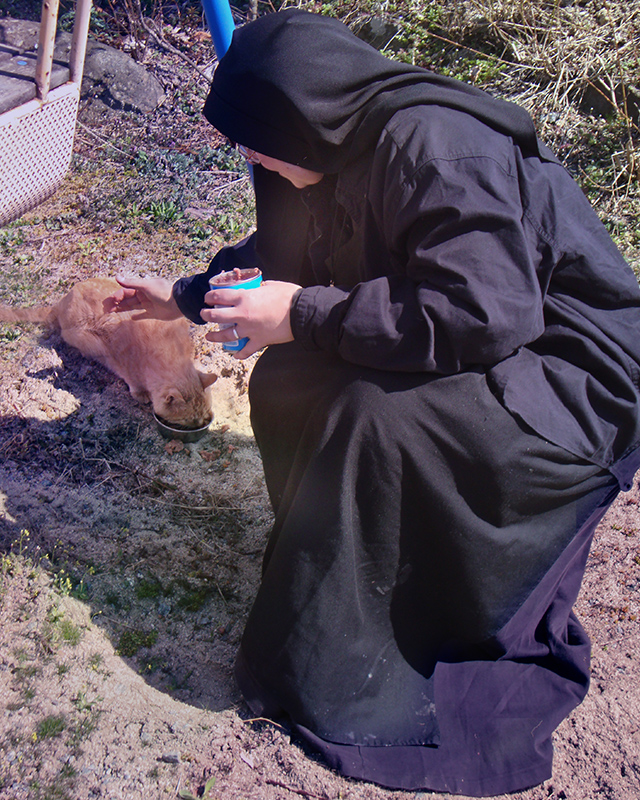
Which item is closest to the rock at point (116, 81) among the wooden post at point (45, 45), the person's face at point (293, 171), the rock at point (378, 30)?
the wooden post at point (45, 45)

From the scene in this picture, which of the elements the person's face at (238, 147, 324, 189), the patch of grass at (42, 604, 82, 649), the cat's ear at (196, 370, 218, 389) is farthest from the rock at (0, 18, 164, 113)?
the patch of grass at (42, 604, 82, 649)

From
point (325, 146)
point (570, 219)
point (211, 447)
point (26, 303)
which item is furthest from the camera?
point (26, 303)

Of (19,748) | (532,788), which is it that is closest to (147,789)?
(19,748)

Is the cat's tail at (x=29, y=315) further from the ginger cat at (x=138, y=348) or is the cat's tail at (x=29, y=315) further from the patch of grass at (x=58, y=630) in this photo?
the patch of grass at (x=58, y=630)

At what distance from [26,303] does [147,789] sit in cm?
305

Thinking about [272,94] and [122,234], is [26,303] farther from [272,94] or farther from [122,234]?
[272,94]

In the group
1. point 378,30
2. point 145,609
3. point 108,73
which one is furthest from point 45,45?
point 145,609

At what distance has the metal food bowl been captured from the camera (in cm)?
315

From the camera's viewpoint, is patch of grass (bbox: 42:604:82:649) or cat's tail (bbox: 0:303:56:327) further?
cat's tail (bbox: 0:303:56:327)

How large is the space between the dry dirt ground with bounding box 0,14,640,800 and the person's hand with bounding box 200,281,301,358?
3.98ft

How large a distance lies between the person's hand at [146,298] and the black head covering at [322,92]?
89cm

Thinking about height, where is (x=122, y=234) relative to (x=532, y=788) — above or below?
below

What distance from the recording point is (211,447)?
3246 mm

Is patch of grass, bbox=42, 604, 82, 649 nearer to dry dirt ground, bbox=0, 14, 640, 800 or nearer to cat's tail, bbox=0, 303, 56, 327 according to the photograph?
dry dirt ground, bbox=0, 14, 640, 800
